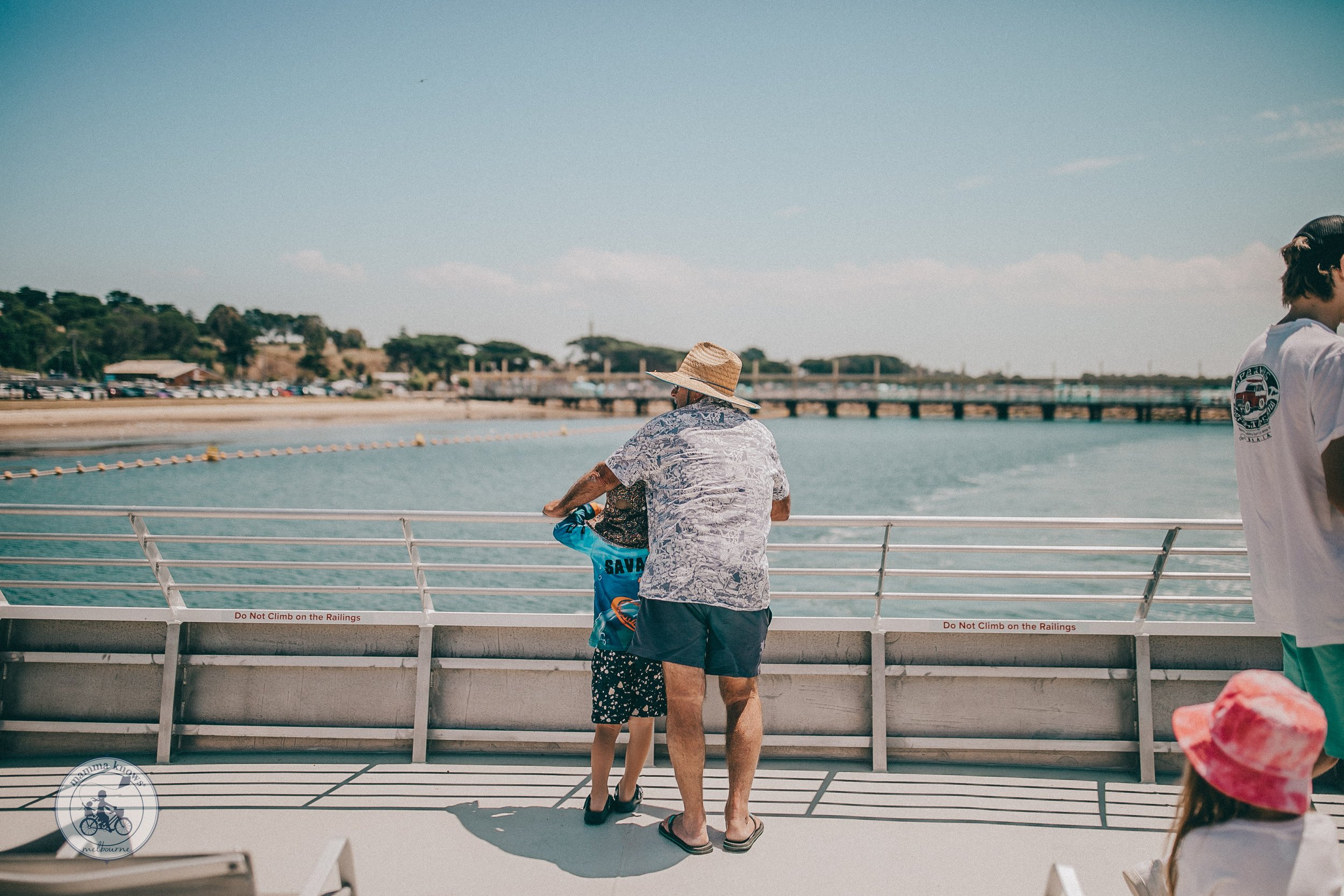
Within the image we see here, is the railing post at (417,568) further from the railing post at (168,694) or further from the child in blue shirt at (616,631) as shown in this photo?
the railing post at (168,694)

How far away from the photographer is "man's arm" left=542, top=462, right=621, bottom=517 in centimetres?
271

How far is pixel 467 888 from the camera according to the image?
2572 millimetres

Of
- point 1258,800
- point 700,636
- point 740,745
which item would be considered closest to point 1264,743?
point 1258,800

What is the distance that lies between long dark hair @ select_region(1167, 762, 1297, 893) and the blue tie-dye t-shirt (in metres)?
1.74

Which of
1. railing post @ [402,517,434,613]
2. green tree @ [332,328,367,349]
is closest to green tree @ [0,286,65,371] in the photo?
railing post @ [402,517,434,613]

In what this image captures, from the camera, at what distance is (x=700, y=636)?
8.55 ft

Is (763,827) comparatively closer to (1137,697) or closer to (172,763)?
(1137,697)

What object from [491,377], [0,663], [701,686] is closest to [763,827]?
[701,686]

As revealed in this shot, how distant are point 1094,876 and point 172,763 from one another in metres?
3.63

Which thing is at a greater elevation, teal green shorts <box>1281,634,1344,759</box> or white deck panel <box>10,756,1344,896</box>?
teal green shorts <box>1281,634,1344,759</box>

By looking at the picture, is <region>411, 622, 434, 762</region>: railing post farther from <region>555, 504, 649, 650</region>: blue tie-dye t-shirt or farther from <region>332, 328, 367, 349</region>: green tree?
<region>332, 328, 367, 349</region>: green tree

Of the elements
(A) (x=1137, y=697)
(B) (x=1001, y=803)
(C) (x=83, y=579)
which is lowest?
(C) (x=83, y=579)

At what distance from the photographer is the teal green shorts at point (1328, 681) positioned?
1987 millimetres

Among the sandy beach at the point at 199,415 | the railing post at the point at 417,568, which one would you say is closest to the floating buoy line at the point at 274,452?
the sandy beach at the point at 199,415
